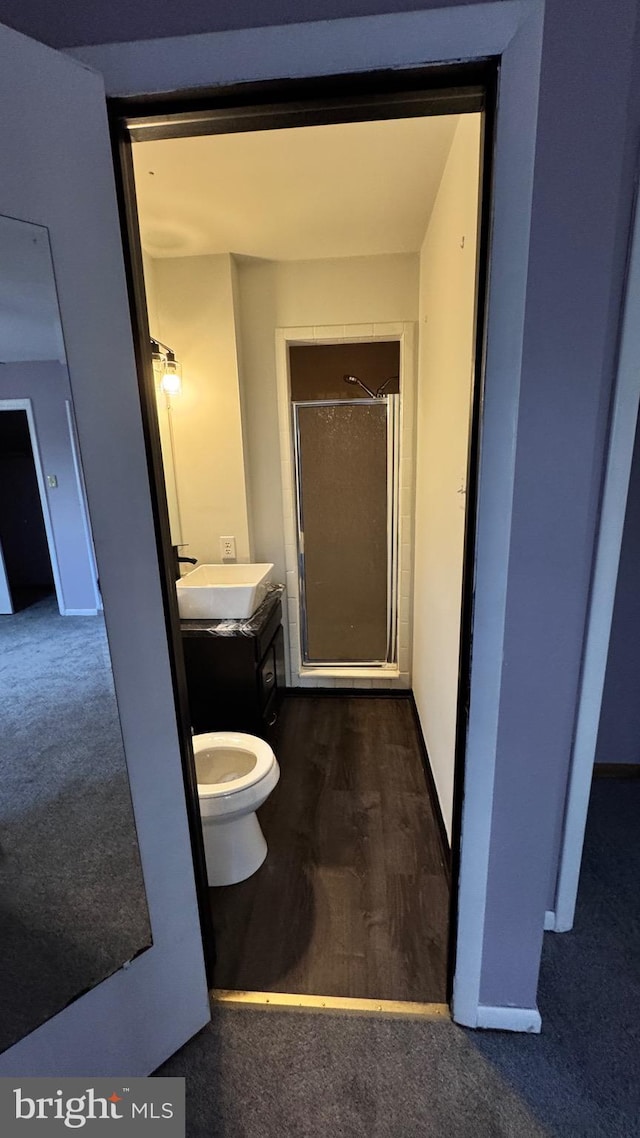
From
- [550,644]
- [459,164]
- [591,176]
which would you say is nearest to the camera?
[591,176]

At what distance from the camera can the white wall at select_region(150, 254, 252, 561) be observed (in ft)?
7.79

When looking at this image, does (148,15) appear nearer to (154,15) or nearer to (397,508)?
(154,15)

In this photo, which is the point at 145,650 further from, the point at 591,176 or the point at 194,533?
the point at 194,533

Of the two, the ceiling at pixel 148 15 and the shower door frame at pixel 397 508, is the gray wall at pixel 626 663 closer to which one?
the shower door frame at pixel 397 508

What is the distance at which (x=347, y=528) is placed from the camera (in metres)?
2.86

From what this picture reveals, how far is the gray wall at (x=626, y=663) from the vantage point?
6.15 feet

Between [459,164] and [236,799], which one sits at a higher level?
[459,164]

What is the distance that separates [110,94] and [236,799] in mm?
1773

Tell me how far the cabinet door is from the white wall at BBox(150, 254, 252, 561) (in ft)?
5.21

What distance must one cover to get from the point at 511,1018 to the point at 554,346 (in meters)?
1.61

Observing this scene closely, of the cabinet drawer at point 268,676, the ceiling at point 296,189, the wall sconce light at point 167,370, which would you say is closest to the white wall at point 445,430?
the ceiling at point 296,189

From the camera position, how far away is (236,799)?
4.91ft

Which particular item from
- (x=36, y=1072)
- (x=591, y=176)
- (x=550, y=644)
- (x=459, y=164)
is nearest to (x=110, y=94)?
(x=591, y=176)

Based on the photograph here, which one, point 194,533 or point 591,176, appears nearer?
point 591,176
